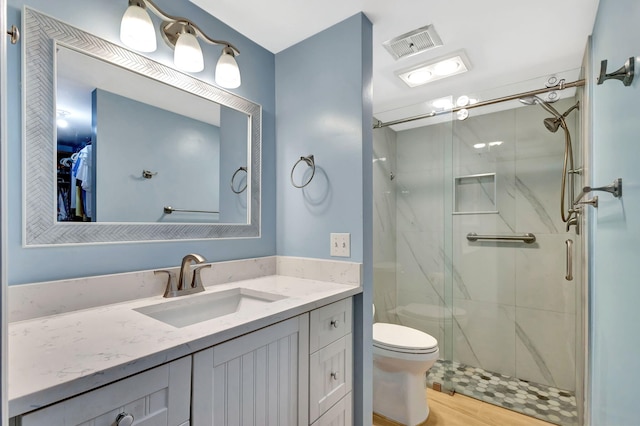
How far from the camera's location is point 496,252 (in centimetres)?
254

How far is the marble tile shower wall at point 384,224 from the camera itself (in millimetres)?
2637

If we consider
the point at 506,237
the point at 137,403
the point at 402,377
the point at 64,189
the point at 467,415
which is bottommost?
the point at 467,415

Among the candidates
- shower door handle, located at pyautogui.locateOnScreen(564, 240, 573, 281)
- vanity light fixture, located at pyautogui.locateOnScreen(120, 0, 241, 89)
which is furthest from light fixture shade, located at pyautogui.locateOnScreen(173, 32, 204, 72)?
shower door handle, located at pyautogui.locateOnScreen(564, 240, 573, 281)

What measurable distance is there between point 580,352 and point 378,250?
59.3 inches

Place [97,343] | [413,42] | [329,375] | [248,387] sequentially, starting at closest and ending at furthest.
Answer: [97,343]
[248,387]
[329,375]
[413,42]

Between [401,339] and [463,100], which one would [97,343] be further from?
[463,100]

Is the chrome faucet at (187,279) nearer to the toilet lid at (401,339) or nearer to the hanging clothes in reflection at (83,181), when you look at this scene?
the hanging clothes in reflection at (83,181)

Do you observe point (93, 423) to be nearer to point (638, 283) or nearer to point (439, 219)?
point (638, 283)

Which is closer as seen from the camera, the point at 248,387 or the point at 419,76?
the point at 248,387

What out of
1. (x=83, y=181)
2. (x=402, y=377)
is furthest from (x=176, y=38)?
(x=402, y=377)

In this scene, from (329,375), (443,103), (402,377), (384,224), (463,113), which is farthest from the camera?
(384,224)

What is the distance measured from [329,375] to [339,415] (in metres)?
0.23

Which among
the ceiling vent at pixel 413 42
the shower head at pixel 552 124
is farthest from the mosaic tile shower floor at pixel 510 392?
the ceiling vent at pixel 413 42

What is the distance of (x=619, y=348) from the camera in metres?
1.07
